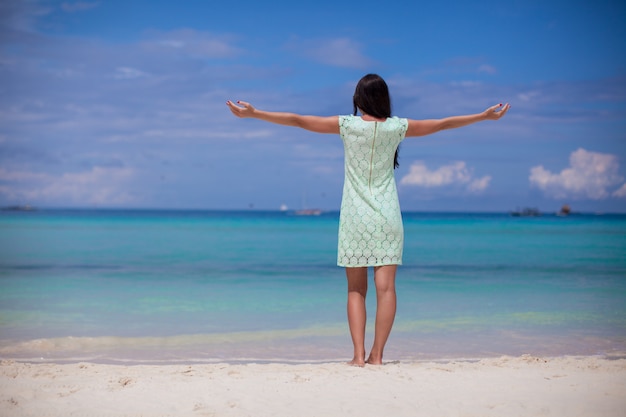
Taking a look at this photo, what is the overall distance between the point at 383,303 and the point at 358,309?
6.8 inches

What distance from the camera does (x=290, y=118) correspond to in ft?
14.1

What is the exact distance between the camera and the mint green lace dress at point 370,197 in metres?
4.39

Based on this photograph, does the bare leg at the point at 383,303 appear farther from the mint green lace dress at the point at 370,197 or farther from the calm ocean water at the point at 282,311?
the calm ocean water at the point at 282,311

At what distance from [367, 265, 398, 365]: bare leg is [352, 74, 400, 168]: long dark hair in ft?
3.27

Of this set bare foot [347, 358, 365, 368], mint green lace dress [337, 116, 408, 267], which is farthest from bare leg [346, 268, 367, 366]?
mint green lace dress [337, 116, 408, 267]

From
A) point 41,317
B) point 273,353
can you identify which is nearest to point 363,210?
point 273,353

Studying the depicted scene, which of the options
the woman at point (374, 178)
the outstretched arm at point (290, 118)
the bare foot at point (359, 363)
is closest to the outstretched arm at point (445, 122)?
the woman at point (374, 178)

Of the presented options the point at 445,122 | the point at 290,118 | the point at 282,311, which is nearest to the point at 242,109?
the point at 290,118

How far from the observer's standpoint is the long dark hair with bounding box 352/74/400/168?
4.33 meters

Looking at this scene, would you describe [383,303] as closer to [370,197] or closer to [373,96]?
[370,197]

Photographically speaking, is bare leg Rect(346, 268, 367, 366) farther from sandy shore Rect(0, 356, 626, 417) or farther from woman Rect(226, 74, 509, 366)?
sandy shore Rect(0, 356, 626, 417)

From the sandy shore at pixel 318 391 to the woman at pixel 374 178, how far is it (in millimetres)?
535

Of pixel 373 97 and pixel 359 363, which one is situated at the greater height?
pixel 373 97

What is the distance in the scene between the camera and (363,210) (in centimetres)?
442
